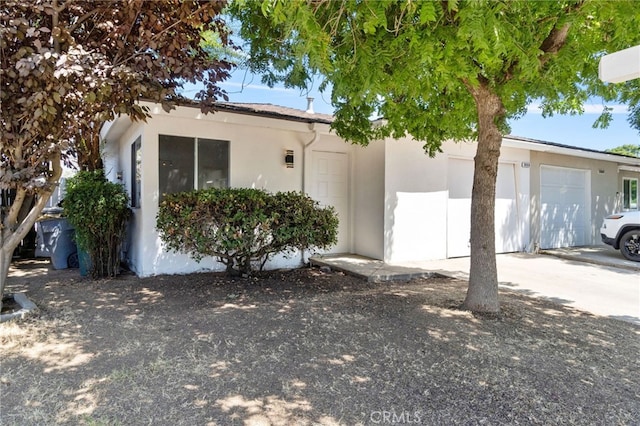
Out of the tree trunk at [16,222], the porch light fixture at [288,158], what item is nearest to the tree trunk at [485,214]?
the porch light fixture at [288,158]

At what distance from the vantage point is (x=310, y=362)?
318 centimetres

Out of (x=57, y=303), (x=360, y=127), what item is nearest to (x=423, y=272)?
(x=360, y=127)

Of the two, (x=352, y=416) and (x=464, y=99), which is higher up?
(x=464, y=99)

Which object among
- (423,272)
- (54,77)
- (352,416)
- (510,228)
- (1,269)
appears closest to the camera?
(352,416)

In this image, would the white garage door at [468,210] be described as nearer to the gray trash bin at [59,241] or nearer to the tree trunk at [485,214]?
the tree trunk at [485,214]

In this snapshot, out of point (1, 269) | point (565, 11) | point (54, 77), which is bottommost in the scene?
point (1, 269)

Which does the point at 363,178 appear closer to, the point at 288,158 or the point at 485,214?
the point at 288,158

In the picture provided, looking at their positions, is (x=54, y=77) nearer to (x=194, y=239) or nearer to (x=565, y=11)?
(x=194, y=239)

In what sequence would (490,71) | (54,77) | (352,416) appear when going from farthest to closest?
1. (490,71)
2. (54,77)
3. (352,416)

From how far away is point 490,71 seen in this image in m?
4.06

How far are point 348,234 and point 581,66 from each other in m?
5.68

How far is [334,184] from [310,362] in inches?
220

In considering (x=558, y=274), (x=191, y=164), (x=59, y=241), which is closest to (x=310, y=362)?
(x=191, y=164)

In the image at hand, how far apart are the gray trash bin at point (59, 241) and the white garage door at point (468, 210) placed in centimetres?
811
